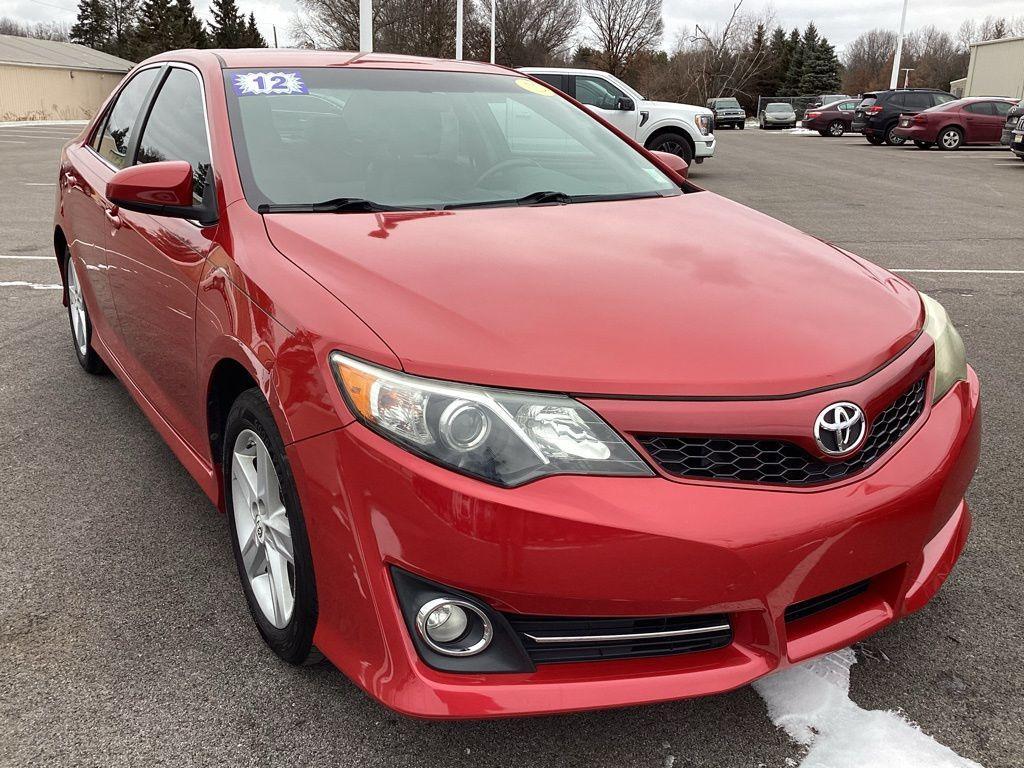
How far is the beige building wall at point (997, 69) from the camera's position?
41375 mm

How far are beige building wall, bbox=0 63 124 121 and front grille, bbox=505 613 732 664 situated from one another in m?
47.1

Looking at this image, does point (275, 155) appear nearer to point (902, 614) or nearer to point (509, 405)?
point (509, 405)

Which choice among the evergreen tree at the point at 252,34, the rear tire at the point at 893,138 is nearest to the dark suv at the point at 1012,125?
the rear tire at the point at 893,138

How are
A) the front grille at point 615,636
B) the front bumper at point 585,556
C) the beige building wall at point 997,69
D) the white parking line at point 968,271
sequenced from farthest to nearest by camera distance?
the beige building wall at point 997,69, the white parking line at point 968,271, the front grille at point 615,636, the front bumper at point 585,556

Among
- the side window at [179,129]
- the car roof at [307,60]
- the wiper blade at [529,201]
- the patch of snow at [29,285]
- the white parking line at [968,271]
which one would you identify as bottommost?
the patch of snow at [29,285]

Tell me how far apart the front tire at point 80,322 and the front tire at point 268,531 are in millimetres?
2243

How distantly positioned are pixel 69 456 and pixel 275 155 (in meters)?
1.66

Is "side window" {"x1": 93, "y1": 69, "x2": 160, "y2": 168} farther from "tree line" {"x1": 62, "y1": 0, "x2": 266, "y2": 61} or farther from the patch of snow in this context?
"tree line" {"x1": 62, "y1": 0, "x2": 266, "y2": 61}

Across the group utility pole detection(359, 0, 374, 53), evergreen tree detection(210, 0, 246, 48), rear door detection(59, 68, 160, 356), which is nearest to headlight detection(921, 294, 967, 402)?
rear door detection(59, 68, 160, 356)

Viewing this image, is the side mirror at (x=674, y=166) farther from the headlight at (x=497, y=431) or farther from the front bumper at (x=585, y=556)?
the headlight at (x=497, y=431)

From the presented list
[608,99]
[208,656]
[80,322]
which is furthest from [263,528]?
[608,99]

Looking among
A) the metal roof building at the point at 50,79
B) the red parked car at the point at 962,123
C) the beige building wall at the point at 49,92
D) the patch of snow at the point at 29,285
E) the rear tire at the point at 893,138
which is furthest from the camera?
the metal roof building at the point at 50,79

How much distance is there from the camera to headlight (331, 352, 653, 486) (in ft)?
5.46

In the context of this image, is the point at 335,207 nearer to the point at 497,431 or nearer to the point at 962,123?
the point at 497,431
